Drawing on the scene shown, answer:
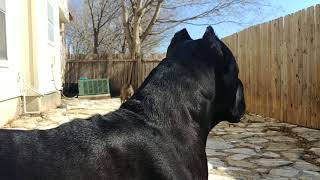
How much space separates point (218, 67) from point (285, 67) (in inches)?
260

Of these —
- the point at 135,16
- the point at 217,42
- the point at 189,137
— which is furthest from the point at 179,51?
the point at 135,16

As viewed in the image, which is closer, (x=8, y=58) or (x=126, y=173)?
(x=126, y=173)

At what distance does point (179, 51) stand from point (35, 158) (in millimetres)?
1063

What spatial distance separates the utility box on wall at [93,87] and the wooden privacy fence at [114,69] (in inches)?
45.6

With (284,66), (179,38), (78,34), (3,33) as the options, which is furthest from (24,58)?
(78,34)

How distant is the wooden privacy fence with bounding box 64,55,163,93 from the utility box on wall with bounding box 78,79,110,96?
1.16 meters

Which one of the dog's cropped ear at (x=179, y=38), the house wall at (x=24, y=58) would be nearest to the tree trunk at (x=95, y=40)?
the house wall at (x=24, y=58)

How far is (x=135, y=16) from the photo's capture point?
2156 centimetres

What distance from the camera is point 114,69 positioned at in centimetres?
1909

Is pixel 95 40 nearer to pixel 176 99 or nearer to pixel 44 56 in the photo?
pixel 44 56

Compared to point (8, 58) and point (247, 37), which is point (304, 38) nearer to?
point (247, 37)

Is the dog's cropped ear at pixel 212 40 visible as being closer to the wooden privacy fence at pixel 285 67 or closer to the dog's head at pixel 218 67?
the dog's head at pixel 218 67

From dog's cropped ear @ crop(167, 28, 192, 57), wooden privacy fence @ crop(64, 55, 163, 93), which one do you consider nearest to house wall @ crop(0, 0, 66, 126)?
dog's cropped ear @ crop(167, 28, 192, 57)

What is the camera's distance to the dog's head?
238cm
